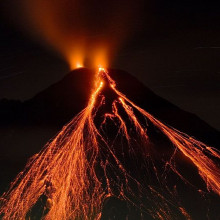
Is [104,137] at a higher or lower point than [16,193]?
higher

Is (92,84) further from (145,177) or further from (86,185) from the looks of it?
(86,185)

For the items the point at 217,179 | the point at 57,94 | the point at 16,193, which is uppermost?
the point at 57,94

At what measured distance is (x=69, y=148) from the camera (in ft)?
54.9

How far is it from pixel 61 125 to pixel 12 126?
10.5ft

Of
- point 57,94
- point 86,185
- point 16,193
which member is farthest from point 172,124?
point 16,193

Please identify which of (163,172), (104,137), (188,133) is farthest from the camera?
(188,133)

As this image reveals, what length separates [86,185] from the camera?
1507cm

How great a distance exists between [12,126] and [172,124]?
31.9 feet

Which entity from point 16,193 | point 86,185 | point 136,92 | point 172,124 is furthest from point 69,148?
point 136,92

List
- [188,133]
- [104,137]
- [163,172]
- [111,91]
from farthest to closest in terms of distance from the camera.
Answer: [111,91] → [188,133] → [104,137] → [163,172]

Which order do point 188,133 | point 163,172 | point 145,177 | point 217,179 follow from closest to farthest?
point 217,179, point 145,177, point 163,172, point 188,133

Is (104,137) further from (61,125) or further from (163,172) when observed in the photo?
(163,172)

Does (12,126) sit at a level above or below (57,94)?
below

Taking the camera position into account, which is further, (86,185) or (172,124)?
(172,124)
